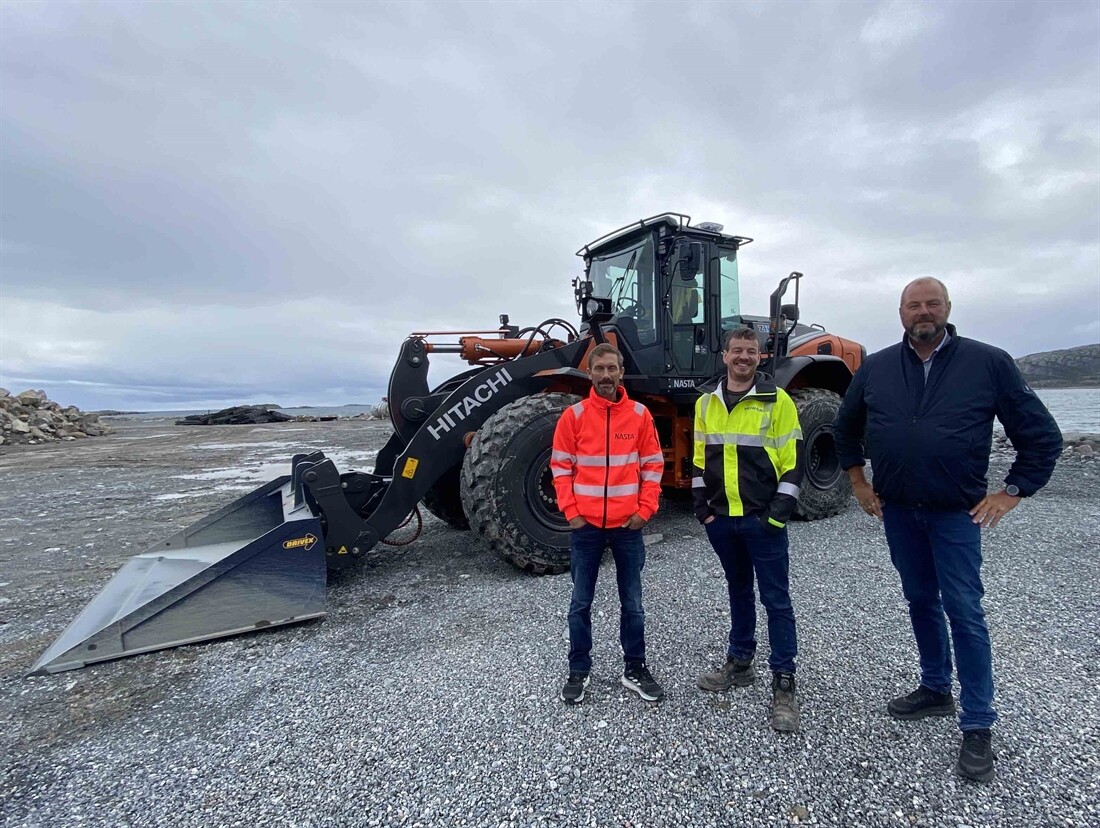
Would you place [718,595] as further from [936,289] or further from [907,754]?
[936,289]

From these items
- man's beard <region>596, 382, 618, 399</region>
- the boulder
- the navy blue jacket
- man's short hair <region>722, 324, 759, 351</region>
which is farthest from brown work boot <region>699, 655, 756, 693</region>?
the boulder

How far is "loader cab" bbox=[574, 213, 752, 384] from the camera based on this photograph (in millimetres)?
5316

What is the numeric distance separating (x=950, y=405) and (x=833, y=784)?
1.51m

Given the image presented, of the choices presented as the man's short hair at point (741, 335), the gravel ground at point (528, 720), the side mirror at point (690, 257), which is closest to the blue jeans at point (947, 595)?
the gravel ground at point (528, 720)

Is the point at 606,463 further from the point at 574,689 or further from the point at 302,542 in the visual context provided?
the point at 302,542

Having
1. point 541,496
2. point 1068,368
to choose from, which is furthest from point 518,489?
point 1068,368

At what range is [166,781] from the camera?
7.21ft

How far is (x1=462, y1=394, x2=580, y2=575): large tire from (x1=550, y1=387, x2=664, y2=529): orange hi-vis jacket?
147cm

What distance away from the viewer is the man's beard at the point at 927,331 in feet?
7.54

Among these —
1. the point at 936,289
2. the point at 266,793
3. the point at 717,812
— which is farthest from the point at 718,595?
the point at 266,793

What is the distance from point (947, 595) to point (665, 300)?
3.56 metres

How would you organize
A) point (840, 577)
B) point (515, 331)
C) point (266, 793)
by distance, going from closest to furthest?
1. point (266, 793)
2. point (840, 577)
3. point (515, 331)

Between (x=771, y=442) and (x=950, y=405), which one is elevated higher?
(x=950, y=405)

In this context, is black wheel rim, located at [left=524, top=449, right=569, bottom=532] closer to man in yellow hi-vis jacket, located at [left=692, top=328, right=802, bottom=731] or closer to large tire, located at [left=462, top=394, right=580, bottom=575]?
large tire, located at [left=462, top=394, right=580, bottom=575]
